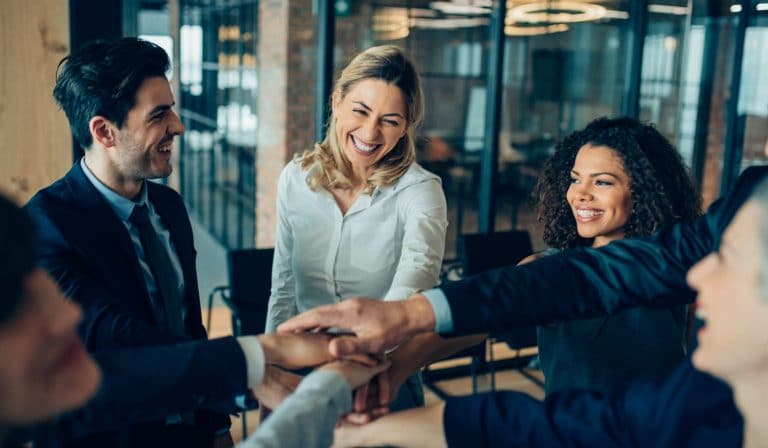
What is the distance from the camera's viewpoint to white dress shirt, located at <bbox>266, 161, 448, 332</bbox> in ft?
6.89

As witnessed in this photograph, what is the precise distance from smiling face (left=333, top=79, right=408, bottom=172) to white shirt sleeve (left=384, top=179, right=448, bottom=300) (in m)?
0.15

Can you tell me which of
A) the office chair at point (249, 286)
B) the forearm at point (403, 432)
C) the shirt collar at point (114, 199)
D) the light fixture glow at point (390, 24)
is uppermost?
the light fixture glow at point (390, 24)

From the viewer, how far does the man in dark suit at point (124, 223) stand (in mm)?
1557

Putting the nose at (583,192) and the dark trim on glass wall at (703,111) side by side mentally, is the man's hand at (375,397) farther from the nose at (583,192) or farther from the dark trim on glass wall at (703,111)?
the dark trim on glass wall at (703,111)

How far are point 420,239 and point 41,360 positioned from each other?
1283mm

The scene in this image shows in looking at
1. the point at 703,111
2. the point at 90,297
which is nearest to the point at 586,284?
the point at 90,297

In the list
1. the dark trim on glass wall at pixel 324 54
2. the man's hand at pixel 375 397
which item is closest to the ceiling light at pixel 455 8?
the dark trim on glass wall at pixel 324 54

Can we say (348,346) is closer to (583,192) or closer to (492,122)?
(583,192)

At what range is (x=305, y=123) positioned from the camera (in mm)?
5398

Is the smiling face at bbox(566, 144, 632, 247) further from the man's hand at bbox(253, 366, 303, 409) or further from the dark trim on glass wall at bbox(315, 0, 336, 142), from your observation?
the dark trim on glass wall at bbox(315, 0, 336, 142)

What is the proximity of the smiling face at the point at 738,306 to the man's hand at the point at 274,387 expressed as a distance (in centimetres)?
81

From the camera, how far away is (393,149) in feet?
7.32

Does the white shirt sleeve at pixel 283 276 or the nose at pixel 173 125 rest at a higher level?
the nose at pixel 173 125

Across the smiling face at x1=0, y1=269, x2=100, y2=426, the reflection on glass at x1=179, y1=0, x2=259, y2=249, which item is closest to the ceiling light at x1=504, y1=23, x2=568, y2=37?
the reflection on glass at x1=179, y1=0, x2=259, y2=249
